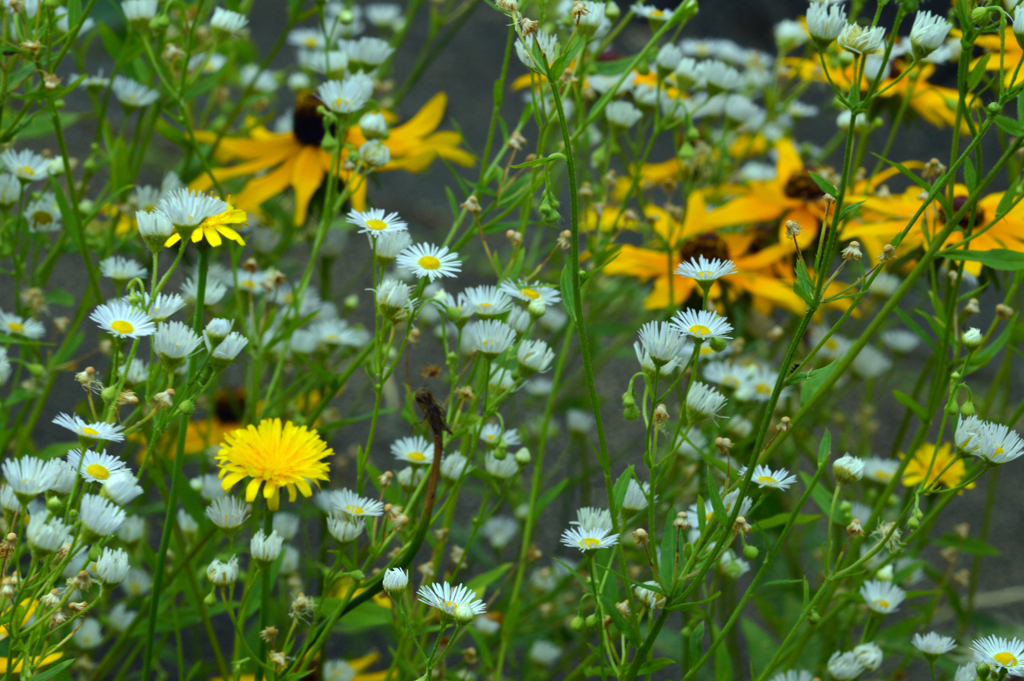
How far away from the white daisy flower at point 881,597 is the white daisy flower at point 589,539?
0.16 metres

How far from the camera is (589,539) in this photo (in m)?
0.35

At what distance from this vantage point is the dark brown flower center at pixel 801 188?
2.16ft

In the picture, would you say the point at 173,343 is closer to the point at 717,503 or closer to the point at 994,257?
the point at 717,503

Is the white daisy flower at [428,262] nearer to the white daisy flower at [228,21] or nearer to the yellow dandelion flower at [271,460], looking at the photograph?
the yellow dandelion flower at [271,460]

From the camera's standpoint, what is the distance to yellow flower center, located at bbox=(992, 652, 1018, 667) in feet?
1.16

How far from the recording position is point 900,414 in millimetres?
1135

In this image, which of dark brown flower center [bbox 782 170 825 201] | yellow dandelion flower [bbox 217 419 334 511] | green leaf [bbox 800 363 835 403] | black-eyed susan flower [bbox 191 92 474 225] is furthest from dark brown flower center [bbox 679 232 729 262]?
yellow dandelion flower [bbox 217 419 334 511]

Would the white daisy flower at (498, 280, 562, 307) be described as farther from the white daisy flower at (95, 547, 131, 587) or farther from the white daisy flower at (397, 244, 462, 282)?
the white daisy flower at (95, 547, 131, 587)

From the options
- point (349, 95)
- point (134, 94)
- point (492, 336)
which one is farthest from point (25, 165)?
point (492, 336)

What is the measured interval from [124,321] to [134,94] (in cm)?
29

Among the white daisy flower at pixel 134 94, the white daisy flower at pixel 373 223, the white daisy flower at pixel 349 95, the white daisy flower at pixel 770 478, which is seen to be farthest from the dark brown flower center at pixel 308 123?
the white daisy flower at pixel 770 478

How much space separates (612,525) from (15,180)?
0.39 meters

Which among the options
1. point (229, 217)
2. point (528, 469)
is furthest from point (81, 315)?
point (528, 469)

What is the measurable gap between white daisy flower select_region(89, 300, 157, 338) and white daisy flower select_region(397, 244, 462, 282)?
0.10 meters
